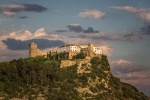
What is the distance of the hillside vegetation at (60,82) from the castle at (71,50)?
9.19 feet

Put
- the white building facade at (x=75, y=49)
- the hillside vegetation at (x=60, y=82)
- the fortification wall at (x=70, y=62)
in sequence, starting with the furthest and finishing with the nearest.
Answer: the white building facade at (x=75, y=49), the fortification wall at (x=70, y=62), the hillside vegetation at (x=60, y=82)

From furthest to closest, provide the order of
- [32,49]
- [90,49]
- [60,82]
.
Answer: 1. [32,49]
2. [90,49]
3. [60,82]

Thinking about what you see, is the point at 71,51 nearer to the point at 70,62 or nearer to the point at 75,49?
the point at 75,49

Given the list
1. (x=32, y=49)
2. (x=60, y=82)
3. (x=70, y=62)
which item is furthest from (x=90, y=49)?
(x=32, y=49)

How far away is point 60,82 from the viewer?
9356cm

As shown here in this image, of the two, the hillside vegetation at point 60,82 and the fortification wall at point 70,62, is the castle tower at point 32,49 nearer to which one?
the hillside vegetation at point 60,82

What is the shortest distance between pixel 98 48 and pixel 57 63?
12.8m

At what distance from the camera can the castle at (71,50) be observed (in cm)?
10250

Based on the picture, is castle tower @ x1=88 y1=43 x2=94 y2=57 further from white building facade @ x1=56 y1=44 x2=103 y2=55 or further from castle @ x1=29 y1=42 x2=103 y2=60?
white building facade @ x1=56 y1=44 x2=103 y2=55

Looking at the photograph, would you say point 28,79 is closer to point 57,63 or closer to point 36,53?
point 57,63

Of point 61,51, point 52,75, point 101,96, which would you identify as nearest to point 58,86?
point 52,75

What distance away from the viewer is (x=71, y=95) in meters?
89.2

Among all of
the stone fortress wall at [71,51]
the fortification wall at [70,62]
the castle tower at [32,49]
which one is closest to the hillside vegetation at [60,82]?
the fortification wall at [70,62]

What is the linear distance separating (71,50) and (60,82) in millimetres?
13074
